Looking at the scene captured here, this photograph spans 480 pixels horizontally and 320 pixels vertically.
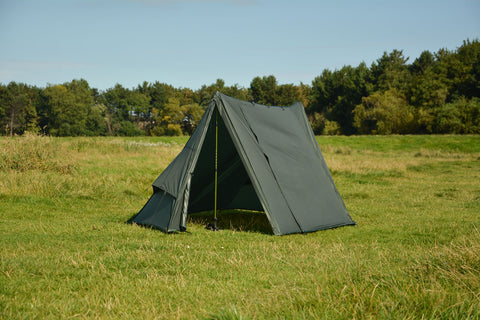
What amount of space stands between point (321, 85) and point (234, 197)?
2552 inches

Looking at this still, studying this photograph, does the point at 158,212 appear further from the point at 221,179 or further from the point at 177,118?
the point at 177,118

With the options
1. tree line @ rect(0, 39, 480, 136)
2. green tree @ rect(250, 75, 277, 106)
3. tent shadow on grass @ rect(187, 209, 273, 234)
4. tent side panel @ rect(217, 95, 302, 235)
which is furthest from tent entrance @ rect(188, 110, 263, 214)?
green tree @ rect(250, 75, 277, 106)

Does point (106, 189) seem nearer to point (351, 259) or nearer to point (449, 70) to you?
point (351, 259)

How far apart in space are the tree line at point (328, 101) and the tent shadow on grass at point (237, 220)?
30.5 metres

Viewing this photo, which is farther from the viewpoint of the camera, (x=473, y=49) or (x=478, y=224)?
(x=473, y=49)

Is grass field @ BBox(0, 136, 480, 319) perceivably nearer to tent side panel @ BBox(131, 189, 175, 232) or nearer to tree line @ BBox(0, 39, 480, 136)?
tent side panel @ BBox(131, 189, 175, 232)

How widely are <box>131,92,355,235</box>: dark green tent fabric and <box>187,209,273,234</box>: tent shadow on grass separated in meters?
0.52

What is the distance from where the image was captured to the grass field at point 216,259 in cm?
310

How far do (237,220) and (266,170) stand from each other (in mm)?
1805

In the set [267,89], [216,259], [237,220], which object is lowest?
[237,220]

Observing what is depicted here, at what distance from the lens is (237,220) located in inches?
324

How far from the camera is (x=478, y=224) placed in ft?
23.2

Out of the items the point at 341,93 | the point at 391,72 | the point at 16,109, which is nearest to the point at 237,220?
the point at 391,72

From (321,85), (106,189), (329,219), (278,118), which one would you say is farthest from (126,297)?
(321,85)
